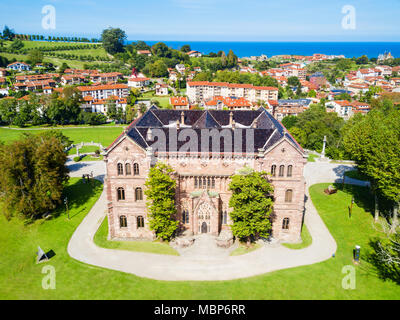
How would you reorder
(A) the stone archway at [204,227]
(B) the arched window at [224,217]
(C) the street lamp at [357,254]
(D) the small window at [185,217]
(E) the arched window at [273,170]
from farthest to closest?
(B) the arched window at [224,217], (D) the small window at [185,217], (A) the stone archway at [204,227], (E) the arched window at [273,170], (C) the street lamp at [357,254]

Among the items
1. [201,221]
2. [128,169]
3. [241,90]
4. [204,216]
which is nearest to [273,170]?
[204,216]

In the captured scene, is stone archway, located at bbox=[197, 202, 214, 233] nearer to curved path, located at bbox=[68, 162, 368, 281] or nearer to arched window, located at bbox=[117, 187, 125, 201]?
curved path, located at bbox=[68, 162, 368, 281]

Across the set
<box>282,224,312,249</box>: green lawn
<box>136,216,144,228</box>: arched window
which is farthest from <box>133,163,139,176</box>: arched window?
<box>282,224,312,249</box>: green lawn

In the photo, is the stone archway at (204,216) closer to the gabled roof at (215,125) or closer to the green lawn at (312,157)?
A: the gabled roof at (215,125)

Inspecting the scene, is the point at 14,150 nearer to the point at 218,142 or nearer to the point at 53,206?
the point at 53,206

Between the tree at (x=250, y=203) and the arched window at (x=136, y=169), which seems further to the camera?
the arched window at (x=136, y=169)

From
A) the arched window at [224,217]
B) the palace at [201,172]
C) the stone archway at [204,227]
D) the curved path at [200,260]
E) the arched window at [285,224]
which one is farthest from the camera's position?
the arched window at [224,217]

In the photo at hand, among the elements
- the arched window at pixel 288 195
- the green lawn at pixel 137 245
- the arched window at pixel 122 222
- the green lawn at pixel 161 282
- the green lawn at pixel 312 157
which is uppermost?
the arched window at pixel 288 195

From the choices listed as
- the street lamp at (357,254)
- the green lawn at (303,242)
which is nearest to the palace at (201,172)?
the green lawn at (303,242)
